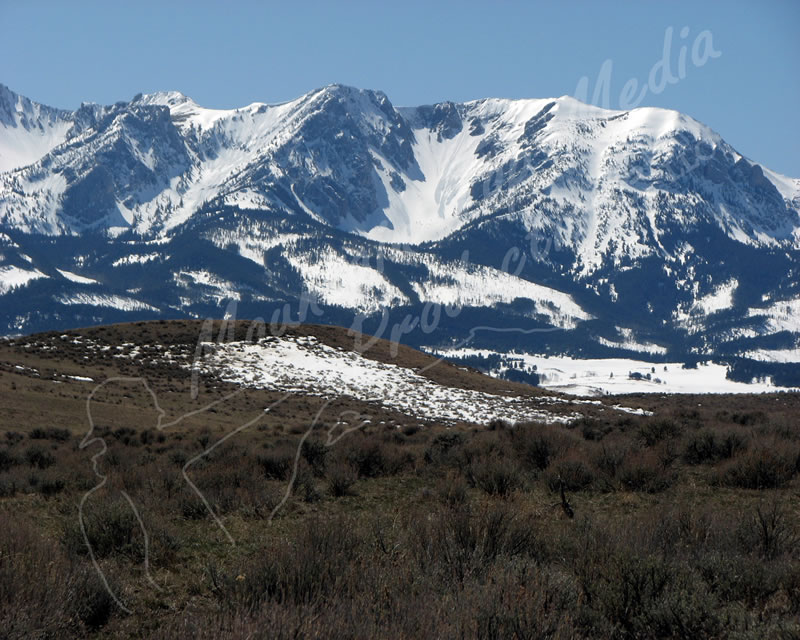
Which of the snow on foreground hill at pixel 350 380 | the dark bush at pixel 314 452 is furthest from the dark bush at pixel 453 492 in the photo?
the snow on foreground hill at pixel 350 380

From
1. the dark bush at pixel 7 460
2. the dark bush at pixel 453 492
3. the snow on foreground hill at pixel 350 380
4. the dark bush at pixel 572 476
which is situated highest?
the dark bush at pixel 572 476

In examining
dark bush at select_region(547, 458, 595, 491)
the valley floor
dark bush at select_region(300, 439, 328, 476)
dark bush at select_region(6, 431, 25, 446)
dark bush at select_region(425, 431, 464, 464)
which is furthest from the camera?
dark bush at select_region(6, 431, 25, 446)

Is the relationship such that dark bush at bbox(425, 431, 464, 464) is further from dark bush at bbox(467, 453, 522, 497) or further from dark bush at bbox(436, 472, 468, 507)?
dark bush at bbox(436, 472, 468, 507)

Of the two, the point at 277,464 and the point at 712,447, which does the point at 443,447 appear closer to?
the point at 277,464

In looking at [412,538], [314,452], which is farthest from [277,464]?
[412,538]

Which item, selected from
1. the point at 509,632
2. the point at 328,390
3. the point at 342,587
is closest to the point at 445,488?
the point at 342,587

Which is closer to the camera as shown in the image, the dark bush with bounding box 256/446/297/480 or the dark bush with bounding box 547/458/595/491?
the dark bush with bounding box 547/458/595/491

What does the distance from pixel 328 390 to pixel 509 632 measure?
4405 centimetres

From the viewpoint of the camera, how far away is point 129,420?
1231 inches

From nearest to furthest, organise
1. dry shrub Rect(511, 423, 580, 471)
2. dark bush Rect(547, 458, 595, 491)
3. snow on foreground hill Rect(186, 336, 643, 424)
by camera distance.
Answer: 1. dark bush Rect(547, 458, 595, 491)
2. dry shrub Rect(511, 423, 580, 471)
3. snow on foreground hill Rect(186, 336, 643, 424)

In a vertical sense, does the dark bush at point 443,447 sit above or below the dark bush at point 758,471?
below

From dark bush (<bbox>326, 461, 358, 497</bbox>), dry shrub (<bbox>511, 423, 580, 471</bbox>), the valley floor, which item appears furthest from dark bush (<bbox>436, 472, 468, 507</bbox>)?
dry shrub (<bbox>511, 423, 580, 471</bbox>)

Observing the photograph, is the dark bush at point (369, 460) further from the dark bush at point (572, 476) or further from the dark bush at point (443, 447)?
the dark bush at point (572, 476)

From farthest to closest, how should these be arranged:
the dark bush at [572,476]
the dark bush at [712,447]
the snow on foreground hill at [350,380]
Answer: the snow on foreground hill at [350,380] → the dark bush at [712,447] → the dark bush at [572,476]
